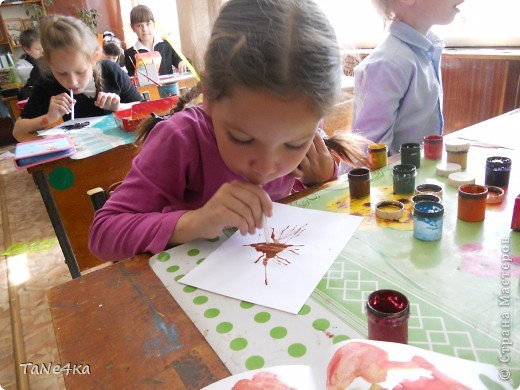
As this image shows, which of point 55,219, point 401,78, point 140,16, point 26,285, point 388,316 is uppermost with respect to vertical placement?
point 140,16

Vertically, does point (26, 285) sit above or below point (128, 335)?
below

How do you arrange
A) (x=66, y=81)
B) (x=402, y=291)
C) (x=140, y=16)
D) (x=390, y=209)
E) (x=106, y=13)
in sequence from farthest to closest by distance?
(x=106, y=13), (x=140, y=16), (x=66, y=81), (x=390, y=209), (x=402, y=291)

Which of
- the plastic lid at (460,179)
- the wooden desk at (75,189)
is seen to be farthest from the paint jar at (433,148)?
the wooden desk at (75,189)

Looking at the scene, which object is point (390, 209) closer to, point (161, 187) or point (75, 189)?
point (161, 187)

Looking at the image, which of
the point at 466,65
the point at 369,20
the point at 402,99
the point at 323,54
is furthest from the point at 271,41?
the point at 369,20

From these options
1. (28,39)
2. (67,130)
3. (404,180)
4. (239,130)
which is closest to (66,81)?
(67,130)

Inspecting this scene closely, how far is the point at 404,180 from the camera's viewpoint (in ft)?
2.74

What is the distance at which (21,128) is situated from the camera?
1965mm

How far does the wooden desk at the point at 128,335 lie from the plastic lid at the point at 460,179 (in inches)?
24.5

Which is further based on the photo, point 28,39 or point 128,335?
point 28,39

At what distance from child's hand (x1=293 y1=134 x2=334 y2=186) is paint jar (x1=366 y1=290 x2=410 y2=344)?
491 mm

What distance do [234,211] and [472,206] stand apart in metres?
0.41

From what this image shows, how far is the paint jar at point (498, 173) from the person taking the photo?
83 cm

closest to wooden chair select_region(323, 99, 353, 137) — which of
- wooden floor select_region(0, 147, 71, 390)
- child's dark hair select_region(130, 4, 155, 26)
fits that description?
wooden floor select_region(0, 147, 71, 390)
